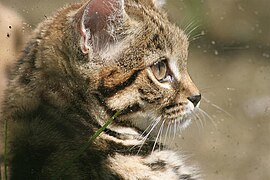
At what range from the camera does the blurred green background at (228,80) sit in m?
4.16

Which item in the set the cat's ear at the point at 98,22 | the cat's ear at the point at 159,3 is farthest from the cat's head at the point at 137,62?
the cat's ear at the point at 159,3

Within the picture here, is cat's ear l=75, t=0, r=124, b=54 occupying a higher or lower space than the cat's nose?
higher

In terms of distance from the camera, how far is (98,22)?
2.61 metres

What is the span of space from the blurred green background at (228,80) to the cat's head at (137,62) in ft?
3.39

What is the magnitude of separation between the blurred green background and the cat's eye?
1.09m

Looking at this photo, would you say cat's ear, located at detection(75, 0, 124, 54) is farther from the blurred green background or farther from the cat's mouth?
the blurred green background

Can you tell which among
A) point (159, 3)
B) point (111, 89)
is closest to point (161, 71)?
point (111, 89)

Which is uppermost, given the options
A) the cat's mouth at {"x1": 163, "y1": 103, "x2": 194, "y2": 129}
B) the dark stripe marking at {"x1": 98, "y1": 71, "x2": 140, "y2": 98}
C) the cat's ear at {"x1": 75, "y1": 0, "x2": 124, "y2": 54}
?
the cat's ear at {"x1": 75, "y1": 0, "x2": 124, "y2": 54}

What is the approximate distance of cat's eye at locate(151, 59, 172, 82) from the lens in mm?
2754

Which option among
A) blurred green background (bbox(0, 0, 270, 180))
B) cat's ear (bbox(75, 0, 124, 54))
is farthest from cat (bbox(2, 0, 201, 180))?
blurred green background (bbox(0, 0, 270, 180))

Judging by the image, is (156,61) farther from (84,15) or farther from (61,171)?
(61,171)

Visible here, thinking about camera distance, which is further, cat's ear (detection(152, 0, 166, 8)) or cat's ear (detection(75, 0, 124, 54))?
cat's ear (detection(152, 0, 166, 8))

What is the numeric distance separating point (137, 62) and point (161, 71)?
0.38 feet

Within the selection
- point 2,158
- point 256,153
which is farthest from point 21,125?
point 256,153
